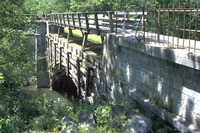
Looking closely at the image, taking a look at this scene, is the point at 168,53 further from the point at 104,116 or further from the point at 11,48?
the point at 11,48

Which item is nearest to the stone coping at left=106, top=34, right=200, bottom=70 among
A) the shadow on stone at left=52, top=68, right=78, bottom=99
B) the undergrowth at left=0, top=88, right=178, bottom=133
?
the undergrowth at left=0, top=88, right=178, bottom=133

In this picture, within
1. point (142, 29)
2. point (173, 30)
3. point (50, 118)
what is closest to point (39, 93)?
point (142, 29)

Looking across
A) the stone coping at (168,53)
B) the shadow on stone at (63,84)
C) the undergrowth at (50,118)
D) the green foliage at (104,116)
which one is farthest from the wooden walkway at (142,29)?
the shadow on stone at (63,84)

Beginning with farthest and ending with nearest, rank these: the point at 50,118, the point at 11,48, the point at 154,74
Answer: the point at 11,48, the point at 50,118, the point at 154,74

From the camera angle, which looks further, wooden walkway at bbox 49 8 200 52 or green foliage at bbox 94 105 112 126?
green foliage at bbox 94 105 112 126

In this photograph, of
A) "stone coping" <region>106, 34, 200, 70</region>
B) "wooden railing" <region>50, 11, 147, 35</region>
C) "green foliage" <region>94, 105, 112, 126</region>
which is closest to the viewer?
"stone coping" <region>106, 34, 200, 70</region>

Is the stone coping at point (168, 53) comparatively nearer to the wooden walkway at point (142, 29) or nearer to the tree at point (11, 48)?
the wooden walkway at point (142, 29)

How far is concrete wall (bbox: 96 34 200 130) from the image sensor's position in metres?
5.48

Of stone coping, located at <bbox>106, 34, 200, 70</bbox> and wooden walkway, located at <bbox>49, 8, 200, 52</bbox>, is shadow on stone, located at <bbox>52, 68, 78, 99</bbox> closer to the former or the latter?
wooden walkway, located at <bbox>49, 8, 200, 52</bbox>

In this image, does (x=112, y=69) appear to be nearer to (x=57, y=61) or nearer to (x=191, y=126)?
(x=191, y=126)

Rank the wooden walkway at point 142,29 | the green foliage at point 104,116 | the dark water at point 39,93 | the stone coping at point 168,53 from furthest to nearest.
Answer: the dark water at point 39,93 < the green foliage at point 104,116 < the wooden walkway at point 142,29 < the stone coping at point 168,53

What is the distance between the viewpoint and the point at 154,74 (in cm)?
686

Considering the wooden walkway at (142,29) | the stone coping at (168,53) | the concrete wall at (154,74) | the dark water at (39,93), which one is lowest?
the dark water at (39,93)

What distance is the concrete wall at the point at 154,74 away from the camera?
5.48 m
